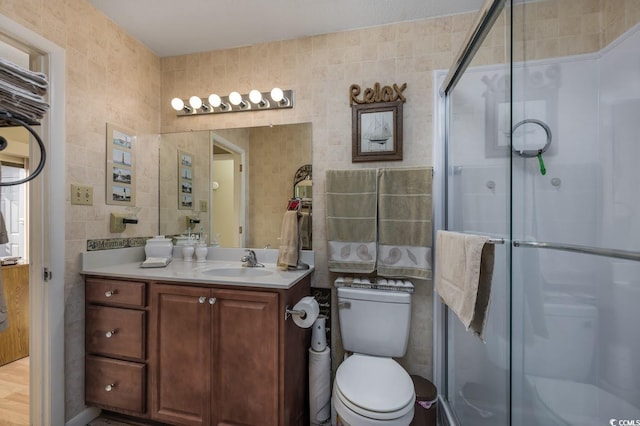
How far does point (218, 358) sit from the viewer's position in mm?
1374

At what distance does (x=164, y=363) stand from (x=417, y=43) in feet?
7.68

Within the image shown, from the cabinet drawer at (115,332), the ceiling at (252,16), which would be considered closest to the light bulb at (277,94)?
the ceiling at (252,16)

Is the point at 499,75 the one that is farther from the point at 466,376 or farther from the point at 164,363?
the point at 164,363

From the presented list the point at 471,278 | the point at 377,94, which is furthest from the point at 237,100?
the point at 471,278

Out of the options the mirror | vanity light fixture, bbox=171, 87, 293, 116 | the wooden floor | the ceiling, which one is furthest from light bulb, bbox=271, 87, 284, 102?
the wooden floor

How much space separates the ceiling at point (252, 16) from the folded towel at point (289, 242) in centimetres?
120

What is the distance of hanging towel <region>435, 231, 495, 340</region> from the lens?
1034mm

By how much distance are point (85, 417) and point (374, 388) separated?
1.66 metres

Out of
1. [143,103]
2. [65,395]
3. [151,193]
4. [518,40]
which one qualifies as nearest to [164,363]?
[65,395]

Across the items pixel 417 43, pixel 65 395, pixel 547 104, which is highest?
pixel 417 43

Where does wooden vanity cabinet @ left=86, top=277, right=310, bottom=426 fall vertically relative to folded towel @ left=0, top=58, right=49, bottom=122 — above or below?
below

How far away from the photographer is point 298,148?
1876 mm

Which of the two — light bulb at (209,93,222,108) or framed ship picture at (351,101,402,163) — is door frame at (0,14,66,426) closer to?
light bulb at (209,93,222,108)

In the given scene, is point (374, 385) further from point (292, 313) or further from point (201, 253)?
point (201, 253)
